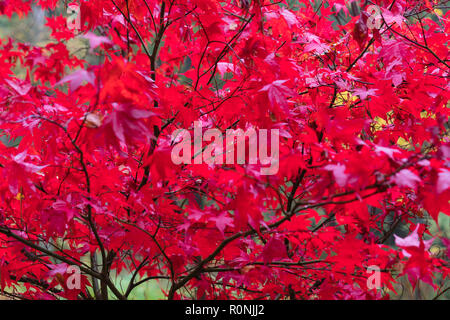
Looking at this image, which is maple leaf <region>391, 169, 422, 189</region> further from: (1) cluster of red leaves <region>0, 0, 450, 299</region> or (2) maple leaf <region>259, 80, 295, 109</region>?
(2) maple leaf <region>259, 80, 295, 109</region>

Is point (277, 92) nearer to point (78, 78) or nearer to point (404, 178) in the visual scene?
point (404, 178)

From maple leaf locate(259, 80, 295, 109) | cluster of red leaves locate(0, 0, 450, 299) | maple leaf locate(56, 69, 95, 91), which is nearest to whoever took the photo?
maple leaf locate(56, 69, 95, 91)

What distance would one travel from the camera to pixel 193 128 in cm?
199

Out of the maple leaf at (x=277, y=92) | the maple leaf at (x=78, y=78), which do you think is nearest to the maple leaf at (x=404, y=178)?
the maple leaf at (x=277, y=92)

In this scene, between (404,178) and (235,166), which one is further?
(235,166)

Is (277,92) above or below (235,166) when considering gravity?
above

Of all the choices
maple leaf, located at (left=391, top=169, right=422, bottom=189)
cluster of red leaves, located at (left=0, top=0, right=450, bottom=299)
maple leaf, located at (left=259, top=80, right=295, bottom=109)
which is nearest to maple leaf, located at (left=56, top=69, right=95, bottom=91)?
cluster of red leaves, located at (left=0, top=0, right=450, bottom=299)

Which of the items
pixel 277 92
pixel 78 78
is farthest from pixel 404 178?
pixel 78 78

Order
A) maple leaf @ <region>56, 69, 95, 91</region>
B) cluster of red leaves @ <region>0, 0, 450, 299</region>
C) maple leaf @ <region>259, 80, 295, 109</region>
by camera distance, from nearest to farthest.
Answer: maple leaf @ <region>56, 69, 95, 91</region>, cluster of red leaves @ <region>0, 0, 450, 299</region>, maple leaf @ <region>259, 80, 295, 109</region>

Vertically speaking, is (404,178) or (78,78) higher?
(78,78)

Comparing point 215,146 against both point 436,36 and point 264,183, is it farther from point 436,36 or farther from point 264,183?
point 436,36

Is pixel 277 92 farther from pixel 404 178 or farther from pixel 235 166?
pixel 404 178

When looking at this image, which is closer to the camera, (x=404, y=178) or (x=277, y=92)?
(x=404, y=178)
